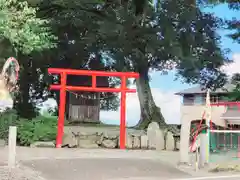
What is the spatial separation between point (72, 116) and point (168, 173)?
15.5 meters

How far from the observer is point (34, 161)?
38.6 feet

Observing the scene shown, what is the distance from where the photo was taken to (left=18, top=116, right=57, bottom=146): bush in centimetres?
1730

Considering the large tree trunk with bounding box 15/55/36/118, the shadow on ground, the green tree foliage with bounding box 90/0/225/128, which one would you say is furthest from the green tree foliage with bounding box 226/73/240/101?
the shadow on ground

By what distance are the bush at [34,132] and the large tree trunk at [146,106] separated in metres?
7.62

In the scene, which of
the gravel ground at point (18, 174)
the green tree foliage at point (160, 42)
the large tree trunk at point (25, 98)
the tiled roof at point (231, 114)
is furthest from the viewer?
the tiled roof at point (231, 114)

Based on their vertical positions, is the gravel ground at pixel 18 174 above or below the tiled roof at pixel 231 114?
below

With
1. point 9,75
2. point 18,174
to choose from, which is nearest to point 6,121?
point 9,75

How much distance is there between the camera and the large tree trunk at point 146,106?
79.3 ft

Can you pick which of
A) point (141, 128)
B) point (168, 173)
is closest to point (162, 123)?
point (141, 128)

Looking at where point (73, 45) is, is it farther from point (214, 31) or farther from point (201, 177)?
point (201, 177)

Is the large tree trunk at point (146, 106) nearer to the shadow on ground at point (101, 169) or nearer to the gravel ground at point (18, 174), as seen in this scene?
the shadow on ground at point (101, 169)

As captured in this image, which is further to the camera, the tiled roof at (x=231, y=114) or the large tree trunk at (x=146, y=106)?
the tiled roof at (x=231, y=114)

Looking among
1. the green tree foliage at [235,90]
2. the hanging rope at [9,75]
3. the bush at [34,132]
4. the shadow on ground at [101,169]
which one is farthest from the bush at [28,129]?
the green tree foliage at [235,90]

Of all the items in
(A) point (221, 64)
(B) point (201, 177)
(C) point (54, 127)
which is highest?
(A) point (221, 64)
